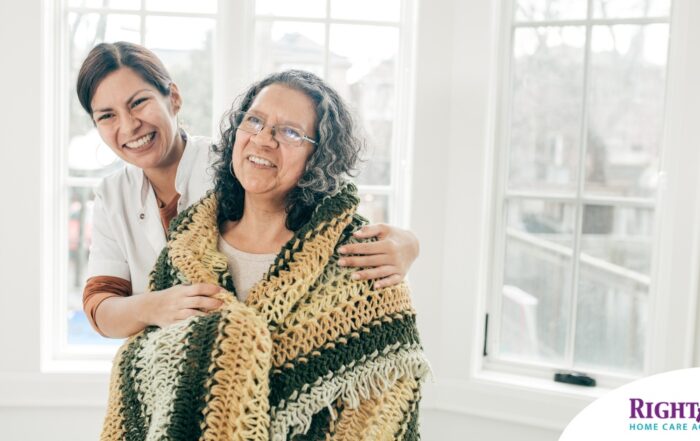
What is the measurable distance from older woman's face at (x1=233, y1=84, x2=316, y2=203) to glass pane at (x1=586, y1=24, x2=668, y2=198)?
1.33 m

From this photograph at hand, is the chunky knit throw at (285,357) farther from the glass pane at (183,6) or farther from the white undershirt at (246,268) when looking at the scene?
the glass pane at (183,6)

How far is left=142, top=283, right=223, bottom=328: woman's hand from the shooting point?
4.35 ft

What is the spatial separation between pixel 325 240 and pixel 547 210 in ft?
4.13

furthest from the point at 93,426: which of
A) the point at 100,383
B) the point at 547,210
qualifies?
the point at 547,210

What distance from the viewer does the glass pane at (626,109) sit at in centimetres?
221

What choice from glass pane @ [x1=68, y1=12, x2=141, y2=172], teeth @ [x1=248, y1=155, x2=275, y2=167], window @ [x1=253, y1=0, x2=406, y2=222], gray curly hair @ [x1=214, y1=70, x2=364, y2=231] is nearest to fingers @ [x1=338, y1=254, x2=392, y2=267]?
gray curly hair @ [x1=214, y1=70, x2=364, y2=231]

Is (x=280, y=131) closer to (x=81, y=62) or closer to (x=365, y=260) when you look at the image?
(x=365, y=260)

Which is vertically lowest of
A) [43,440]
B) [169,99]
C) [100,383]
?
[43,440]

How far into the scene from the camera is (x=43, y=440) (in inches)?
91.7

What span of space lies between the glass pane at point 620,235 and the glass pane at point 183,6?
158 centimetres

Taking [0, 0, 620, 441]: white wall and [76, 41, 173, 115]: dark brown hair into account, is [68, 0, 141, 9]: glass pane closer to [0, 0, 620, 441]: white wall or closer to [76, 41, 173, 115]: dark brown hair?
[0, 0, 620, 441]: white wall

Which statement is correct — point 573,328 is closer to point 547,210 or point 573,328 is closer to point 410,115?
point 547,210

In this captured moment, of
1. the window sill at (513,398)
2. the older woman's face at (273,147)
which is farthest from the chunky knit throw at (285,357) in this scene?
the window sill at (513,398)

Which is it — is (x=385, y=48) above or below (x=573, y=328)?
above
